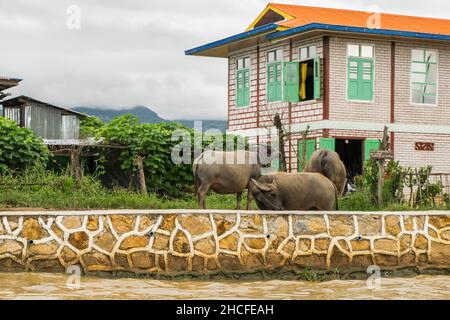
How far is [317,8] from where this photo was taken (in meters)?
29.7

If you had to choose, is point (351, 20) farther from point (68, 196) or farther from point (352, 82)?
point (68, 196)

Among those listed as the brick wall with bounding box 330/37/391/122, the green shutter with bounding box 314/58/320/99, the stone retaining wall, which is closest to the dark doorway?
the brick wall with bounding box 330/37/391/122

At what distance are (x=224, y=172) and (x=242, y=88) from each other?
13.0 metres

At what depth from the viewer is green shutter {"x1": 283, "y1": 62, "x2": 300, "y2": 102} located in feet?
89.9

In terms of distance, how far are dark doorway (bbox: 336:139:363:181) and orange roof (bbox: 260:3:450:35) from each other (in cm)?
342

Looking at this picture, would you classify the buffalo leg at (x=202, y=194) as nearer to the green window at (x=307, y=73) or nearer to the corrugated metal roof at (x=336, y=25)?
the corrugated metal roof at (x=336, y=25)

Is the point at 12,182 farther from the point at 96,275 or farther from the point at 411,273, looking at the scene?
the point at 411,273

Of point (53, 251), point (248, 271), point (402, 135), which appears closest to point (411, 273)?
point (248, 271)

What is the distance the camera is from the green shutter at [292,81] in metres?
27.4

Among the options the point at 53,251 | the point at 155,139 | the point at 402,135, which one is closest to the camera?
the point at 53,251

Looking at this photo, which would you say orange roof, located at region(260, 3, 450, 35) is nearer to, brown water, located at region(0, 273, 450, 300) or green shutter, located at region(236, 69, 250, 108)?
→ green shutter, located at region(236, 69, 250, 108)

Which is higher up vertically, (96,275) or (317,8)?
(317,8)

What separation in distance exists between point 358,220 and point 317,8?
15124 mm

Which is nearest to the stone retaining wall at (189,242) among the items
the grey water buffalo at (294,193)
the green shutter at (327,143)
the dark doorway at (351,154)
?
the grey water buffalo at (294,193)
